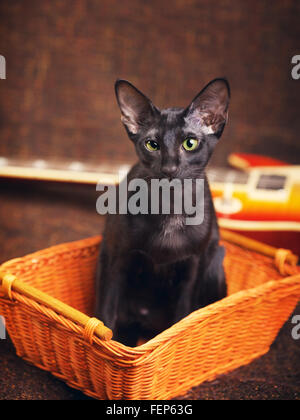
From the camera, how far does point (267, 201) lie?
1422 millimetres

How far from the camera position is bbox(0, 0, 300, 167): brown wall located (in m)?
1.86

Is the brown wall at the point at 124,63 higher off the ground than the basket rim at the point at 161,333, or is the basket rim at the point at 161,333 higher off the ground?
the brown wall at the point at 124,63

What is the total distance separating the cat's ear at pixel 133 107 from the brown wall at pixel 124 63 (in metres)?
1.06

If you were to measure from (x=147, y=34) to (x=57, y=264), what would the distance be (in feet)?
3.76

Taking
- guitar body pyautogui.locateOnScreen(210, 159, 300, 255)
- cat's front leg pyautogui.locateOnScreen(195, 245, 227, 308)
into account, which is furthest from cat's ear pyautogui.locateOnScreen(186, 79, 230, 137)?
guitar body pyautogui.locateOnScreen(210, 159, 300, 255)

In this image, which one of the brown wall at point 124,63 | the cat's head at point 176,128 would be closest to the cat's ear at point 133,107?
the cat's head at point 176,128

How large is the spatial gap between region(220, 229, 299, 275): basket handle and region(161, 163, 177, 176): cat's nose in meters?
0.47

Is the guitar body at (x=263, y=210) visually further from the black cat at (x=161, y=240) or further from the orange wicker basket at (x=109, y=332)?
the black cat at (x=161, y=240)

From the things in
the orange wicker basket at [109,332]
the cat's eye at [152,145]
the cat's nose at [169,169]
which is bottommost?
the orange wicker basket at [109,332]

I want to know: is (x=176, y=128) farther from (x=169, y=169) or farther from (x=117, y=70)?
(x=117, y=70)

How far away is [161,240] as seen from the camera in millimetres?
910

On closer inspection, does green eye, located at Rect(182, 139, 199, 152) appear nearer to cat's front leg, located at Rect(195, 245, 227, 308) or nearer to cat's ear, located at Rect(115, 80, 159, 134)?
cat's ear, located at Rect(115, 80, 159, 134)

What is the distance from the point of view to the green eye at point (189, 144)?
0.84 m

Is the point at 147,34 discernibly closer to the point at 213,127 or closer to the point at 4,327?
the point at 213,127
